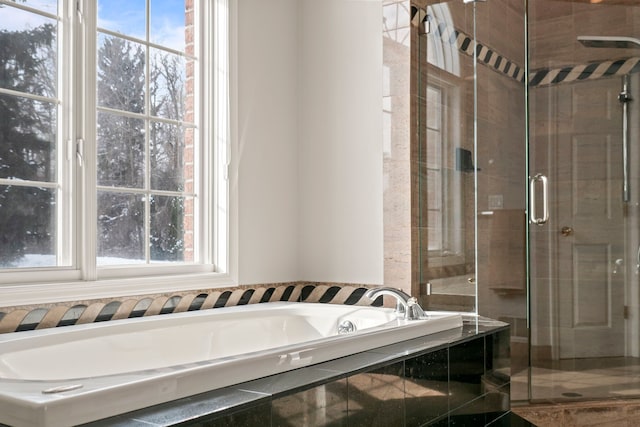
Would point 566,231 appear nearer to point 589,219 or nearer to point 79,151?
point 589,219

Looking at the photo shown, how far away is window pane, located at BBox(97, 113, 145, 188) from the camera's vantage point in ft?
8.91

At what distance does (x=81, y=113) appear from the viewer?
8.47 ft

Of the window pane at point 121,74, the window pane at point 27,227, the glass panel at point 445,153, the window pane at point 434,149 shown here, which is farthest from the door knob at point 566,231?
the window pane at point 27,227

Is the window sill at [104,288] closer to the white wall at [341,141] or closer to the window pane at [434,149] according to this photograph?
the white wall at [341,141]

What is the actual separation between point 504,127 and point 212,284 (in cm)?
154

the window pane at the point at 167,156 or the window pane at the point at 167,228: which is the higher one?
the window pane at the point at 167,156

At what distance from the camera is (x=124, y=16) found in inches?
111

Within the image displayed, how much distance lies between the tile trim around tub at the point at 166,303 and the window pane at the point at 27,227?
0.66 feet

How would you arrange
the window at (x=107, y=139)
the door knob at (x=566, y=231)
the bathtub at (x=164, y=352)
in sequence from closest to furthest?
the bathtub at (x=164, y=352) < the window at (x=107, y=139) < the door knob at (x=566, y=231)

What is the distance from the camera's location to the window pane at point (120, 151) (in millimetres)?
2715

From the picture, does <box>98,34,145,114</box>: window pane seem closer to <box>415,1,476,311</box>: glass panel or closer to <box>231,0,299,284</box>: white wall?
<box>231,0,299,284</box>: white wall

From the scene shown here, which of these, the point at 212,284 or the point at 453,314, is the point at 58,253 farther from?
the point at 453,314

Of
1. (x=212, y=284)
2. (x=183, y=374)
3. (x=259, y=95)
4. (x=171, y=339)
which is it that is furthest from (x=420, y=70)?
(x=183, y=374)

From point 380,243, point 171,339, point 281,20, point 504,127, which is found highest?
point 281,20
